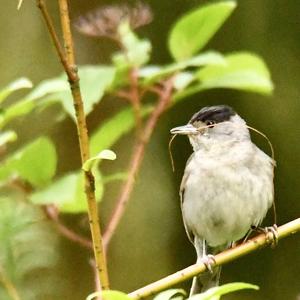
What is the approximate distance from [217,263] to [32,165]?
1.70 ft

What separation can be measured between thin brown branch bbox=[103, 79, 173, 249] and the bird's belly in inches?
39.0

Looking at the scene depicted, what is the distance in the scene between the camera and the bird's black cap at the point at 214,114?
11.8 ft

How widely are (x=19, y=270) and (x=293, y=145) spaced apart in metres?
3.32

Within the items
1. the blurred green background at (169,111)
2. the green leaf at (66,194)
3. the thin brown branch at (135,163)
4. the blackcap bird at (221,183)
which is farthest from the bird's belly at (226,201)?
the blurred green background at (169,111)

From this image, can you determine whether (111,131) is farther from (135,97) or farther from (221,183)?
(221,183)

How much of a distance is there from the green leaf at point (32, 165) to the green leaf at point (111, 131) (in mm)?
206

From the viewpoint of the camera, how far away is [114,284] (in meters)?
5.44

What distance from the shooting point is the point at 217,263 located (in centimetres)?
226

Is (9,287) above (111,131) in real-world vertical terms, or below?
below

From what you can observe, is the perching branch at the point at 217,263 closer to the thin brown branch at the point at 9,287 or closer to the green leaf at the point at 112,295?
the green leaf at the point at 112,295

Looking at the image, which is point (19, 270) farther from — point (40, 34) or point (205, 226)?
point (40, 34)

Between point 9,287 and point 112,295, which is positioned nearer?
point 112,295

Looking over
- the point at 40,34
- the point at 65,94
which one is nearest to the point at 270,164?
the point at 65,94

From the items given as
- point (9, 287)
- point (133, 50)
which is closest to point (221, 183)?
point (133, 50)
